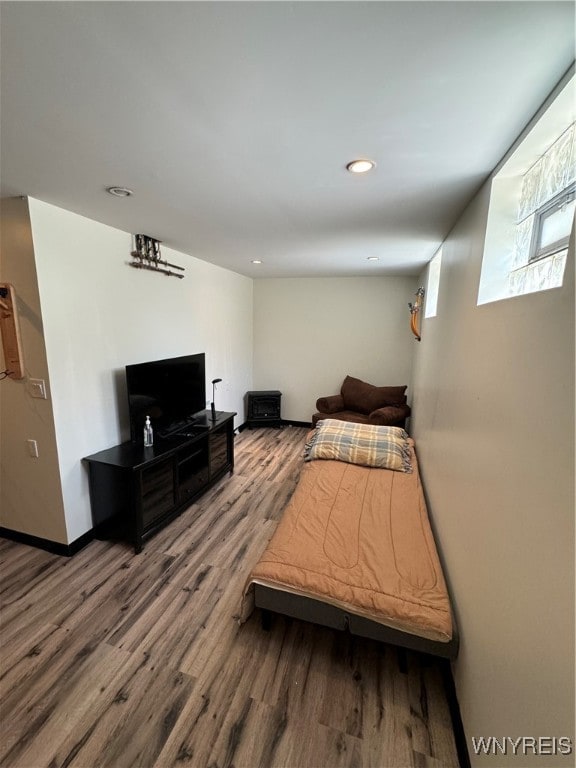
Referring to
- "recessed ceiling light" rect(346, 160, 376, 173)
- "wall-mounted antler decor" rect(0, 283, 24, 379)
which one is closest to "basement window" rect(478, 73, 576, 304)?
"recessed ceiling light" rect(346, 160, 376, 173)

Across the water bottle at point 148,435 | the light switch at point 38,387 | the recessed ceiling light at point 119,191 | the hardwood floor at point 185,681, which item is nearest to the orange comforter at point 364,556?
the hardwood floor at point 185,681

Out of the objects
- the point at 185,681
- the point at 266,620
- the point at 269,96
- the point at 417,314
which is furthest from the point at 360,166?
the point at 417,314

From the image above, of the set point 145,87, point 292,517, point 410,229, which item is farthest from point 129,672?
point 410,229

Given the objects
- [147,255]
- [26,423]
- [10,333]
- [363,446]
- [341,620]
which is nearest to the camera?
[341,620]

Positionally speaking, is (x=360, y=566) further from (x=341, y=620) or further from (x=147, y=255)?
(x=147, y=255)

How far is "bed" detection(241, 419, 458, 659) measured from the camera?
1421 mm

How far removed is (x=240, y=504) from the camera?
294 cm

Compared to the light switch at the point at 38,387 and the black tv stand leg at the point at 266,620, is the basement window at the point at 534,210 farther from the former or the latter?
the light switch at the point at 38,387

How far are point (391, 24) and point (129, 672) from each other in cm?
259

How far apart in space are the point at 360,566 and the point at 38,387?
2.32m

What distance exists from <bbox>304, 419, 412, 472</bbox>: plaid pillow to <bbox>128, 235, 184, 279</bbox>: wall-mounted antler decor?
228 cm

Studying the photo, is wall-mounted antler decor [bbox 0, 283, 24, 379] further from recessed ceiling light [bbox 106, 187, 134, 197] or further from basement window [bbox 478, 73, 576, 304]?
basement window [bbox 478, 73, 576, 304]

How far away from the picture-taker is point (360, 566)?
166 centimetres

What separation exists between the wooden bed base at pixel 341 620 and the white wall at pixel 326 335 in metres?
3.72
